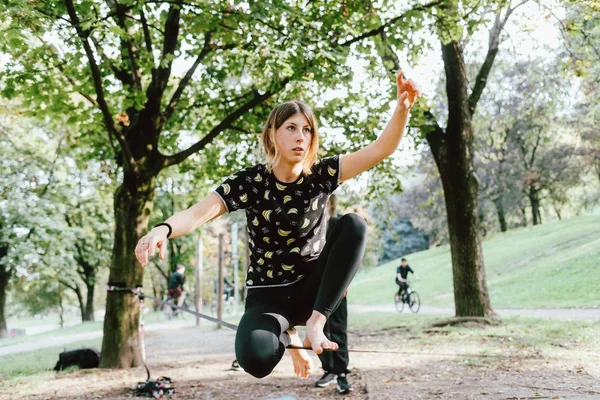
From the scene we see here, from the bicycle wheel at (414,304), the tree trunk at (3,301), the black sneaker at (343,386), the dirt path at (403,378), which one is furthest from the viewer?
the tree trunk at (3,301)

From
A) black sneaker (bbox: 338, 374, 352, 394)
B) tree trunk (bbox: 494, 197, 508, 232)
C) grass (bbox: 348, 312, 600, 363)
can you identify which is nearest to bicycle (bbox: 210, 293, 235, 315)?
grass (bbox: 348, 312, 600, 363)

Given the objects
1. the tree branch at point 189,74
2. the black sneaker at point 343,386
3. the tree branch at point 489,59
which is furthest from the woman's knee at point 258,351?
the tree branch at point 489,59

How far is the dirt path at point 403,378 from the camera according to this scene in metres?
5.82

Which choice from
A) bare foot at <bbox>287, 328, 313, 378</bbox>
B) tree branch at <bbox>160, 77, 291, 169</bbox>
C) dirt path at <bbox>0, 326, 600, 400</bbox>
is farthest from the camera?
tree branch at <bbox>160, 77, 291, 169</bbox>

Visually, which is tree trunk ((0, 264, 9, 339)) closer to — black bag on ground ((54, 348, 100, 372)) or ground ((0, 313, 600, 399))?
ground ((0, 313, 600, 399))

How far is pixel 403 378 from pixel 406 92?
4.75m

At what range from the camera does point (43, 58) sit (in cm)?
743

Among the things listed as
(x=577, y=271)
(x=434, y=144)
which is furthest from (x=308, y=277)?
(x=577, y=271)

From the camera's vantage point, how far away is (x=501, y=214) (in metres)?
39.8

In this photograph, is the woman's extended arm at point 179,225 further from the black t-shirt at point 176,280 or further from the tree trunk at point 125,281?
the black t-shirt at point 176,280

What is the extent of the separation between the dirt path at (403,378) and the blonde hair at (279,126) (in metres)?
3.03

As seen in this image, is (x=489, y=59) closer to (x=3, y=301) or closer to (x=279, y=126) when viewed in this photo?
(x=279, y=126)

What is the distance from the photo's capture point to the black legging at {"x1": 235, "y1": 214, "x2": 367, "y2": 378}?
3029 millimetres

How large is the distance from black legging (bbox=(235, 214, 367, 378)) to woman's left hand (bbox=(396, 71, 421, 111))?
757 mm
